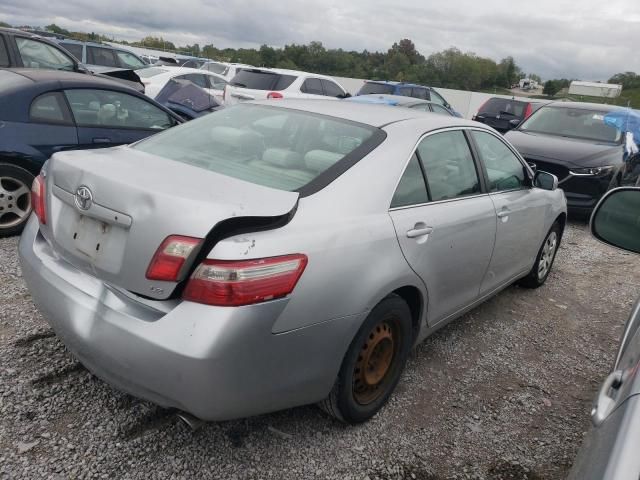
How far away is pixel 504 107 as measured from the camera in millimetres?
16250

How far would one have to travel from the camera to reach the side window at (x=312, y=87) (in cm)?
1306

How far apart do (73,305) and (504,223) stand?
108 inches

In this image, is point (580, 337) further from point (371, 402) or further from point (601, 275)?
point (371, 402)

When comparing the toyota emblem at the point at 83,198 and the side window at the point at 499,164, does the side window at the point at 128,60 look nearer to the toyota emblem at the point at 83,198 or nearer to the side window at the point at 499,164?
the side window at the point at 499,164

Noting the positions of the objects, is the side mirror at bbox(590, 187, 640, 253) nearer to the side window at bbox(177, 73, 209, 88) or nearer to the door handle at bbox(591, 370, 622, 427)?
the door handle at bbox(591, 370, 622, 427)

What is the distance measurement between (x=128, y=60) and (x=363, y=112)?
562 inches

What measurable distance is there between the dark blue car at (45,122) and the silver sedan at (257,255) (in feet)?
7.17

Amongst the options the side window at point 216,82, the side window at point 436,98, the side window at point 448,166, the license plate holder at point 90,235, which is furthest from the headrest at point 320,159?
the side window at point 436,98

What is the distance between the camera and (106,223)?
2.14 metres

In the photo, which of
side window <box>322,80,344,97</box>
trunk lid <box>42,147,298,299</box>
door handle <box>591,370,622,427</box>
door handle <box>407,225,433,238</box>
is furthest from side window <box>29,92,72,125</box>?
side window <box>322,80,344,97</box>

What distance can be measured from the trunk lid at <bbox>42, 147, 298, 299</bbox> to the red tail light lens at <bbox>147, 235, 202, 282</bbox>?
0.02m

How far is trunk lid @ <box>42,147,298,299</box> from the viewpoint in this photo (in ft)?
6.52

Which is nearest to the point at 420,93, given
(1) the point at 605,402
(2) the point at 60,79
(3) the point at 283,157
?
(2) the point at 60,79

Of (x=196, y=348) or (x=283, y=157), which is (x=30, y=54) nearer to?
(x=283, y=157)
